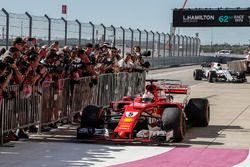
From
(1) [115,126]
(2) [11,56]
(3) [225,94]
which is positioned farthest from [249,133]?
(3) [225,94]

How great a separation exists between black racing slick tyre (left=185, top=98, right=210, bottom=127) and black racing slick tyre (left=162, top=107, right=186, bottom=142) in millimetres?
1801

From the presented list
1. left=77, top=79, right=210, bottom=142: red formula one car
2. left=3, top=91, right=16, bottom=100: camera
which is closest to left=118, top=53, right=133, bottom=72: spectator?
left=77, top=79, right=210, bottom=142: red formula one car

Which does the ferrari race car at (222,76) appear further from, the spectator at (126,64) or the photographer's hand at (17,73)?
the photographer's hand at (17,73)

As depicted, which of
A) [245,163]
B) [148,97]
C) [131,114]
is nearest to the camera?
[245,163]

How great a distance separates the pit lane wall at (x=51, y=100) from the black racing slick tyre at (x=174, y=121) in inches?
90.7

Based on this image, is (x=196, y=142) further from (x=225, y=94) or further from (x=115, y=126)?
(x=225, y=94)

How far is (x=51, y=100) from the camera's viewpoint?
11.9 meters

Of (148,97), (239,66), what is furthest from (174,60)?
(148,97)

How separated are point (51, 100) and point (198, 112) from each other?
10.0 ft

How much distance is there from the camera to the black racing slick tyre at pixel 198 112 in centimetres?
1267

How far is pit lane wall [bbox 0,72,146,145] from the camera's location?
33.9ft

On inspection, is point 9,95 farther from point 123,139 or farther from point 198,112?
point 198,112

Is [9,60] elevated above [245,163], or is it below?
above

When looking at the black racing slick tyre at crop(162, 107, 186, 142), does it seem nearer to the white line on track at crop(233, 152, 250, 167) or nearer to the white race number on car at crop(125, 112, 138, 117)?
the white race number on car at crop(125, 112, 138, 117)
